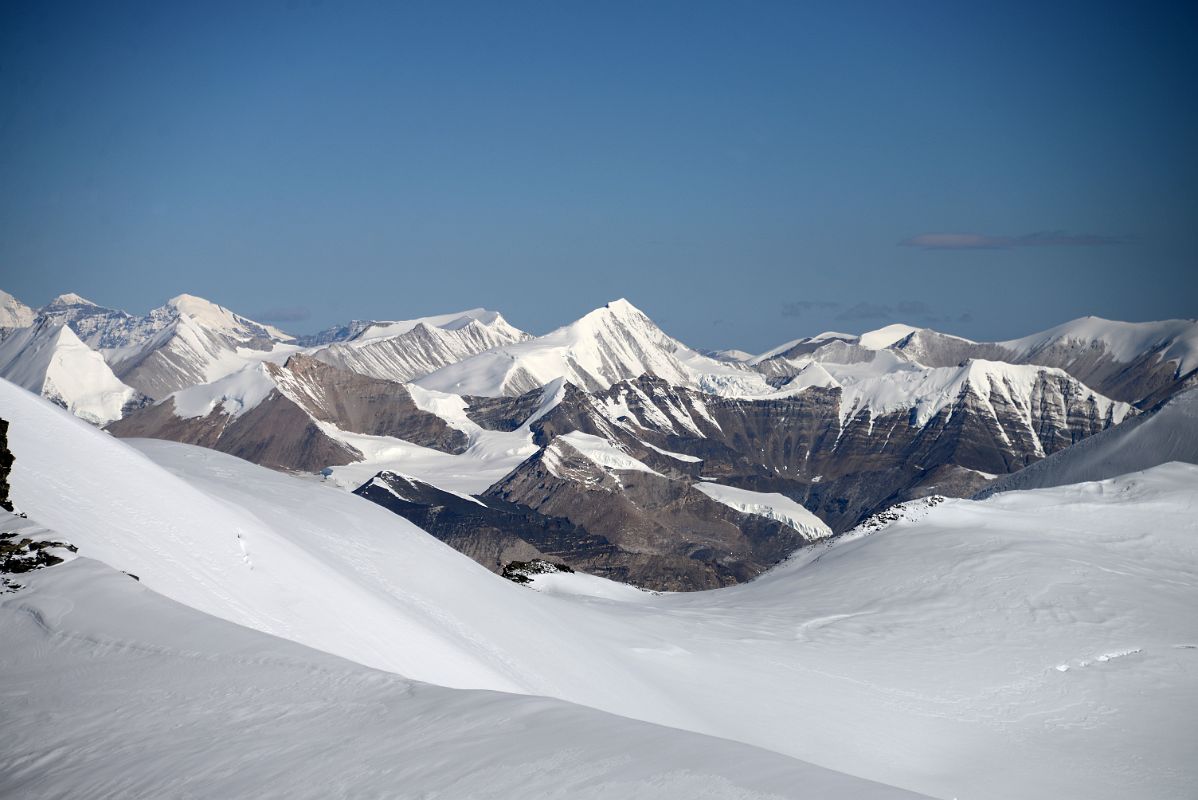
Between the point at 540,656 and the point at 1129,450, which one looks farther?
the point at 1129,450

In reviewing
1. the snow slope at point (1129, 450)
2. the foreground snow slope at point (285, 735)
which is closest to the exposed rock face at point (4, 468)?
the foreground snow slope at point (285, 735)

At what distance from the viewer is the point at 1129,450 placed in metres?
109

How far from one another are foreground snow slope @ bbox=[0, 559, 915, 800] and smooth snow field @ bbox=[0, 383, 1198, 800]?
5 cm

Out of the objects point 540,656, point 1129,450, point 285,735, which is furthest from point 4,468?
point 1129,450

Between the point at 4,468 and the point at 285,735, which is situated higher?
the point at 4,468

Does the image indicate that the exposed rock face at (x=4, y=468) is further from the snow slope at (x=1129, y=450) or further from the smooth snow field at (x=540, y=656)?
the snow slope at (x=1129, y=450)

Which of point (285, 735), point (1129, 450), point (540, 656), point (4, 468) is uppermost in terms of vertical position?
point (1129, 450)

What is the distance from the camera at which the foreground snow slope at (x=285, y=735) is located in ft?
43.0

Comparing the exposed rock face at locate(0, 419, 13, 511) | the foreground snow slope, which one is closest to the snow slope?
the exposed rock face at locate(0, 419, 13, 511)

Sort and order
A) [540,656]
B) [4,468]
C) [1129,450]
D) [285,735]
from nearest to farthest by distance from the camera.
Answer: [285,735], [4,468], [540,656], [1129,450]

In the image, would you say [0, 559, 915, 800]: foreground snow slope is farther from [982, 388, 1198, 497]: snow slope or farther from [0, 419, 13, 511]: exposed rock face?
[982, 388, 1198, 497]: snow slope

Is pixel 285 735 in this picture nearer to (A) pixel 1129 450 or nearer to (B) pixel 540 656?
(B) pixel 540 656

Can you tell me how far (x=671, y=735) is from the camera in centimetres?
1464

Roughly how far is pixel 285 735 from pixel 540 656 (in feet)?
53.4
